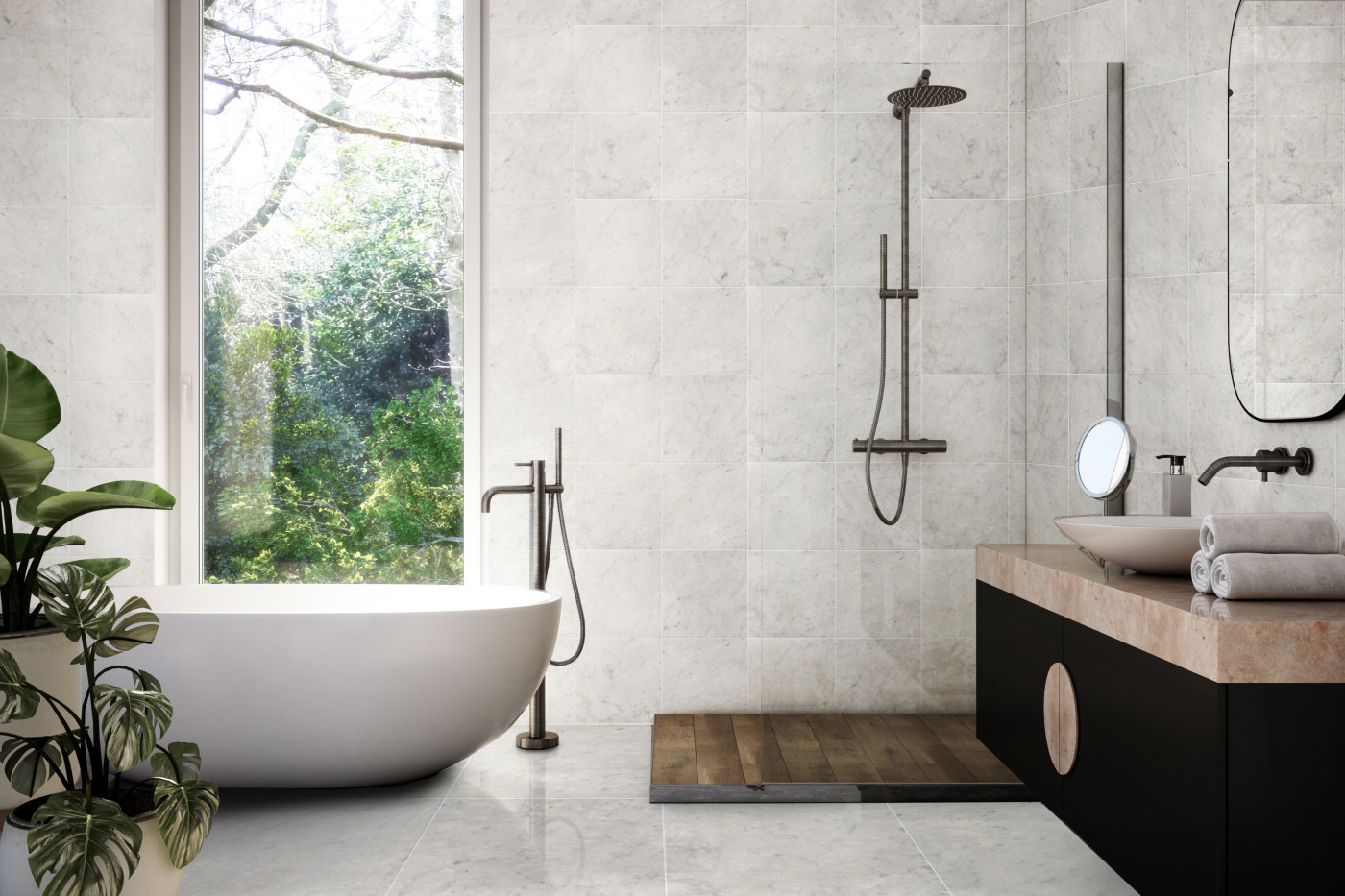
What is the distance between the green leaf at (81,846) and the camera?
1458mm

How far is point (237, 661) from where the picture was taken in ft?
8.84

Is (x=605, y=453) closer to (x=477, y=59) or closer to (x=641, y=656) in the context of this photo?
(x=641, y=656)

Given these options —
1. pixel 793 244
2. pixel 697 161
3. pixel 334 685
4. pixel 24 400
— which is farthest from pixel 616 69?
pixel 24 400

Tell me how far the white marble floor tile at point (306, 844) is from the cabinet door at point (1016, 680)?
151cm

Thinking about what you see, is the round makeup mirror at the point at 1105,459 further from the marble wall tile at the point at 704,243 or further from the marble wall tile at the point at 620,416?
the marble wall tile at the point at 620,416

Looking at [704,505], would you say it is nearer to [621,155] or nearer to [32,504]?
[621,155]

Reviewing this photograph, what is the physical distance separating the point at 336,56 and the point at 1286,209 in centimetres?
326

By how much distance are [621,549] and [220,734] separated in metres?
1.49

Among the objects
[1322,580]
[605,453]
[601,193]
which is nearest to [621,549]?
Answer: [605,453]

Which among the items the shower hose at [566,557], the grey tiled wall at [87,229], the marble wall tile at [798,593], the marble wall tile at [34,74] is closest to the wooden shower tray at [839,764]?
the marble wall tile at [798,593]

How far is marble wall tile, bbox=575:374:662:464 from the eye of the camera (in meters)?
3.71

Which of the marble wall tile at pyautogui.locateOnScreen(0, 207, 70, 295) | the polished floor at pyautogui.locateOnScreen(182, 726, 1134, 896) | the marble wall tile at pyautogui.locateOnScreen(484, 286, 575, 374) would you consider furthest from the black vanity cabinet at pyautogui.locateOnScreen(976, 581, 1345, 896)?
the marble wall tile at pyautogui.locateOnScreen(0, 207, 70, 295)

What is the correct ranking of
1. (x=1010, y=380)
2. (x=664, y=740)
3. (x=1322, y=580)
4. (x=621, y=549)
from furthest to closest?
(x=621, y=549), (x=664, y=740), (x=1010, y=380), (x=1322, y=580)

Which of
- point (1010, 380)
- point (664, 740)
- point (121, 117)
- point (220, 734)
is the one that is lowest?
point (664, 740)
